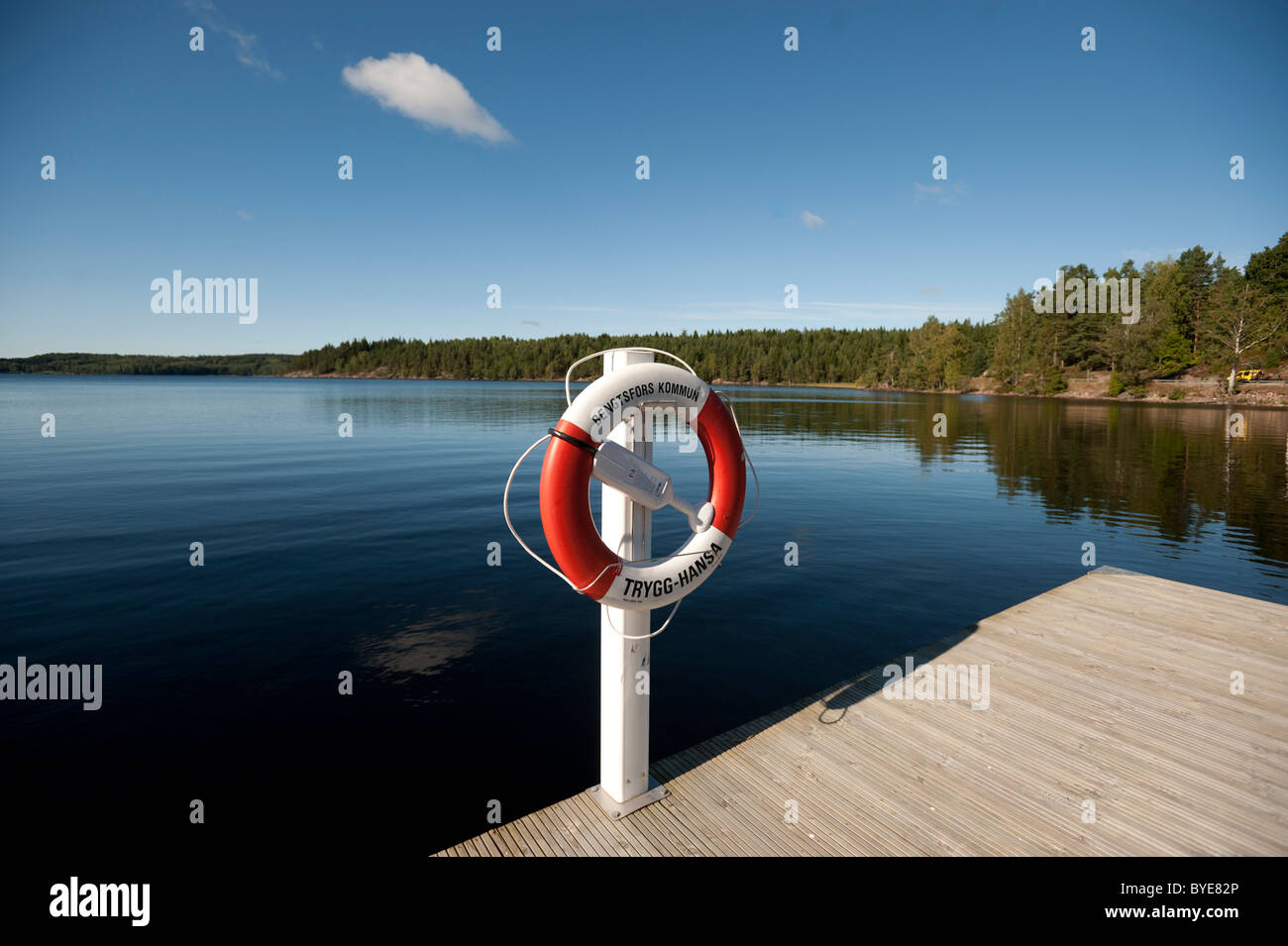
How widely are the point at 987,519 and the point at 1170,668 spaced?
758 cm

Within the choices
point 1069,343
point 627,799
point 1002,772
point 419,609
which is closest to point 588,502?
point 627,799

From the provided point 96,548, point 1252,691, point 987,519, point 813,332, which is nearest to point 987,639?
point 1252,691

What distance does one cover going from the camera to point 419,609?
705 centimetres

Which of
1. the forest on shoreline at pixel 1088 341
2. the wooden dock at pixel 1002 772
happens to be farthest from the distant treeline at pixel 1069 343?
the wooden dock at pixel 1002 772

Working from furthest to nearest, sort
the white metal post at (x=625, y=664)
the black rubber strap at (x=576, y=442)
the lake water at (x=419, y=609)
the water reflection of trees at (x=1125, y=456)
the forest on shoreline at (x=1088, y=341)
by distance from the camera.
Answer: the forest on shoreline at (x=1088, y=341)
the water reflection of trees at (x=1125, y=456)
the lake water at (x=419, y=609)
the white metal post at (x=625, y=664)
the black rubber strap at (x=576, y=442)

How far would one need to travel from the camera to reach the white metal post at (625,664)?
301 cm

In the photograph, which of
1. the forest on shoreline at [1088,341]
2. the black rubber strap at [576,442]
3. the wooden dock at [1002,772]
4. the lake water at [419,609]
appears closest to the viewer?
the black rubber strap at [576,442]

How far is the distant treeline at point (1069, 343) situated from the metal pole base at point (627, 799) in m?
48.5

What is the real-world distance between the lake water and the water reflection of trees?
174 millimetres

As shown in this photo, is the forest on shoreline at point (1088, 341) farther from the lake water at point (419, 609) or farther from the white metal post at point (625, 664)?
the white metal post at point (625, 664)

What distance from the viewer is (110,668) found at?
5559 millimetres

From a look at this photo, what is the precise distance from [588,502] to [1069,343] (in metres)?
69.4

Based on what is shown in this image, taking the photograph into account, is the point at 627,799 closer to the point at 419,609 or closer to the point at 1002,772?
the point at 1002,772

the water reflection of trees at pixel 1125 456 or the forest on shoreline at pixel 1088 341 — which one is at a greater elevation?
the forest on shoreline at pixel 1088 341
